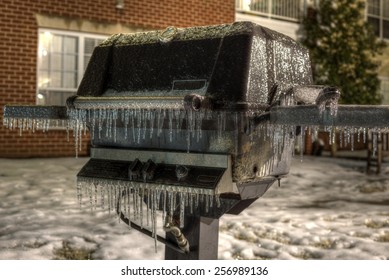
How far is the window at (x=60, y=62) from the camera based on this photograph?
9.34m

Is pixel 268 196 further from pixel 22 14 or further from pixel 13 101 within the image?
pixel 22 14

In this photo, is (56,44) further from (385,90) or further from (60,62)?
(385,90)

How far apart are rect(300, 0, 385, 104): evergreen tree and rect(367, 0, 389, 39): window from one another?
2616mm

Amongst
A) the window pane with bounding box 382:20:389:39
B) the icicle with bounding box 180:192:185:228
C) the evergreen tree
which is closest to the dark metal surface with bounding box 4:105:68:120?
the icicle with bounding box 180:192:185:228

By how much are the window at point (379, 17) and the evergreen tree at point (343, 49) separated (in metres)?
2.62

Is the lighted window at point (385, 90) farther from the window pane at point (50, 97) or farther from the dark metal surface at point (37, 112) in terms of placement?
the dark metal surface at point (37, 112)

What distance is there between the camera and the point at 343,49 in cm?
1262

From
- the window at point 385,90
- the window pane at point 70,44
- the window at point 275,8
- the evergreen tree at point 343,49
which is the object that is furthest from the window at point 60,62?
the window at point 385,90

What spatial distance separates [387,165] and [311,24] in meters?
4.19

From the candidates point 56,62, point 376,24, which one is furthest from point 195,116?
point 376,24

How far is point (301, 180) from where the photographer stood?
8250 millimetres

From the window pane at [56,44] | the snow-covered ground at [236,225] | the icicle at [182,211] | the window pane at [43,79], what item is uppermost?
the window pane at [56,44]

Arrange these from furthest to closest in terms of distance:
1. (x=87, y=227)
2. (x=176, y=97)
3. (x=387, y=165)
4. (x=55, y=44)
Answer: (x=387, y=165), (x=55, y=44), (x=87, y=227), (x=176, y=97)

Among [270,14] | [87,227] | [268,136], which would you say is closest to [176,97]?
[268,136]
